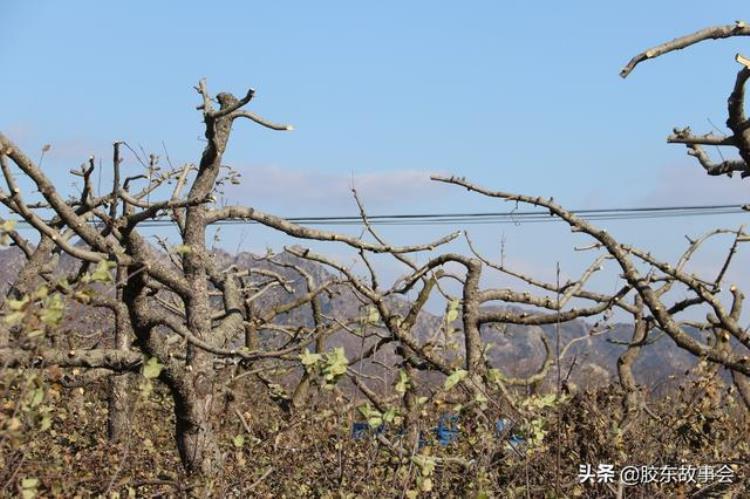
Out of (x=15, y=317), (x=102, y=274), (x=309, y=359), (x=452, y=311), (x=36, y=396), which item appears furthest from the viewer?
(x=452, y=311)

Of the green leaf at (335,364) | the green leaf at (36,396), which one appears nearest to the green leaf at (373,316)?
the green leaf at (335,364)

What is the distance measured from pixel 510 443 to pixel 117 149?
157 inches

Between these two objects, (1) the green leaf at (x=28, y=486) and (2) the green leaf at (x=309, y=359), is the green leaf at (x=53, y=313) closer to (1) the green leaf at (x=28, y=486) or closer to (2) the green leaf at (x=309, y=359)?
(1) the green leaf at (x=28, y=486)

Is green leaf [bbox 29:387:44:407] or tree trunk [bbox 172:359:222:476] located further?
tree trunk [bbox 172:359:222:476]

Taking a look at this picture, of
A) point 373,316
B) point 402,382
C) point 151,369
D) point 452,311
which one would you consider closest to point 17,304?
point 151,369

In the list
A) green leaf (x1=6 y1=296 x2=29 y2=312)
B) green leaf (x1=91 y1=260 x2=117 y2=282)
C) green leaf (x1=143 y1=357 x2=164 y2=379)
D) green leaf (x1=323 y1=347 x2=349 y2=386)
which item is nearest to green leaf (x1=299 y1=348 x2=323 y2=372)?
green leaf (x1=323 y1=347 x2=349 y2=386)

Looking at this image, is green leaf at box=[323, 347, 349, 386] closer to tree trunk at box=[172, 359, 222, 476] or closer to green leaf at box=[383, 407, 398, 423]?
green leaf at box=[383, 407, 398, 423]

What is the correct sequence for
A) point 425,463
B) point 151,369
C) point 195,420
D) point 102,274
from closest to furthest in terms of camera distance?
point 102,274
point 151,369
point 425,463
point 195,420

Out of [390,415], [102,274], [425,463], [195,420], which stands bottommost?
[425,463]

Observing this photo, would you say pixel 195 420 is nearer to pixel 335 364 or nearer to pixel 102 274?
pixel 335 364

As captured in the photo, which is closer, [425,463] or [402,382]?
[402,382]

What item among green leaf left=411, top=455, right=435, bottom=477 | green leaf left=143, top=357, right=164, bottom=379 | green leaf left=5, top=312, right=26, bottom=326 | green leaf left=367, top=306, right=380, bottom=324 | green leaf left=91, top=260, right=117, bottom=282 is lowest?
green leaf left=411, top=455, right=435, bottom=477

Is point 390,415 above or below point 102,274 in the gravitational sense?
below

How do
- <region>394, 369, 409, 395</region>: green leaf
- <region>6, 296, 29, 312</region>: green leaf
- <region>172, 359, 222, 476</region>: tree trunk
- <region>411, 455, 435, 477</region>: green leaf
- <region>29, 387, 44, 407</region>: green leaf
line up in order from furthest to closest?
<region>172, 359, 222, 476</region>: tree trunk → <region>411, 455, 435, 477</region>: green leaf → <region>394, 369, 409, 395</region>: green leaf → <region>29, 387, 44, 407</region>: green leaf → <region>6, 296, 29, 312</region>: green leaf
